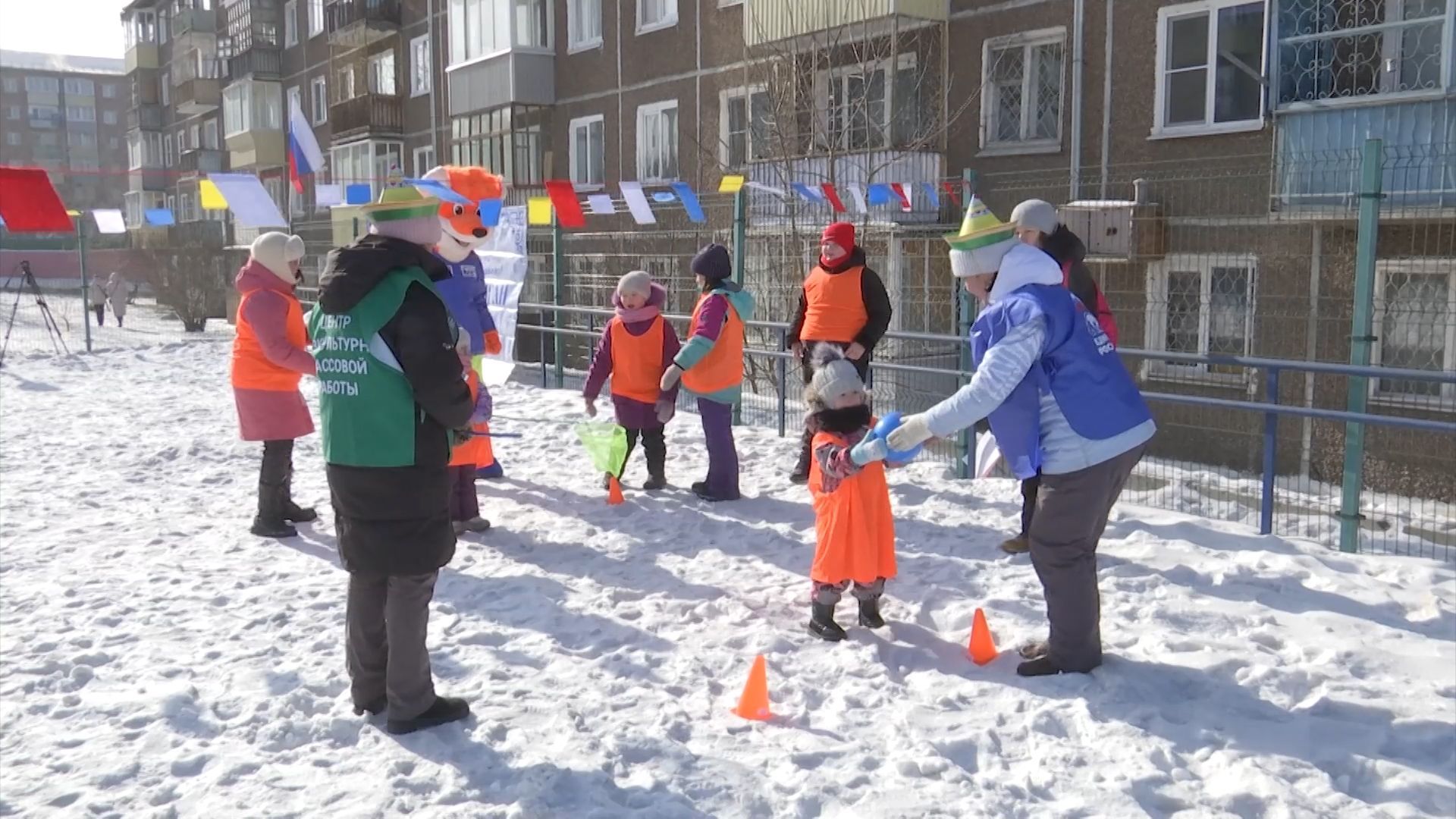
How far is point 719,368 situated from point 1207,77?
8453 millimetres

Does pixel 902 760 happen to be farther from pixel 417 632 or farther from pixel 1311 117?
pixel 1311 117

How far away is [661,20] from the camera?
19891mm

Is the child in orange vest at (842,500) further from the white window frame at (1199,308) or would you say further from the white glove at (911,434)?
the white window frame at (1199,308)

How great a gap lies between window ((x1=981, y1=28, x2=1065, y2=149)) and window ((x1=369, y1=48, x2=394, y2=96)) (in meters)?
19.1

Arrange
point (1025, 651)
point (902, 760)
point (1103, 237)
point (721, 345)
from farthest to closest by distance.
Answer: point (1103, 237) < point (721, 345) < point (1025, 651) < point (902, 760)

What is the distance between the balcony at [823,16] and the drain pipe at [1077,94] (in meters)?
2.18

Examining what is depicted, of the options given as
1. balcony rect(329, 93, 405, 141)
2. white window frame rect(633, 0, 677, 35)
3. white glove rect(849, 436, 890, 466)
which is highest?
white window frame rect(633, 0, 677, 35)

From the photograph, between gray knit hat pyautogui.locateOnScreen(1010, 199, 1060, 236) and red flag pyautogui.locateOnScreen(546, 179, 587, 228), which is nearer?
gray knit hat pyautogui.locateOnScreen(1010, 199, 1060, 236)

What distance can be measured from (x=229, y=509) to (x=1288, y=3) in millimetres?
10891

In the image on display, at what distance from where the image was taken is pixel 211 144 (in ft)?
146

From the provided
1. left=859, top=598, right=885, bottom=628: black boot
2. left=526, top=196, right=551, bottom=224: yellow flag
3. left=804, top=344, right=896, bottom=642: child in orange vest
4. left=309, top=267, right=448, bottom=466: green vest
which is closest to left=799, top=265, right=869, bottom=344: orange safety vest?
left=804, top=344, right=896, bottom=642: child in orange vest

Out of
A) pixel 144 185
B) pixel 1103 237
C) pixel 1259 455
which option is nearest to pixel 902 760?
pixel 1259 455

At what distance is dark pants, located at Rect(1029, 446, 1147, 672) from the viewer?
399 centimetres

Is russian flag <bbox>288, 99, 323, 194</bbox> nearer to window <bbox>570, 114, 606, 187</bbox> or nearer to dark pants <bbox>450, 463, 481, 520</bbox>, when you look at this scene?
dark pants <bbox>450, 463, 481, 520</bbox>
